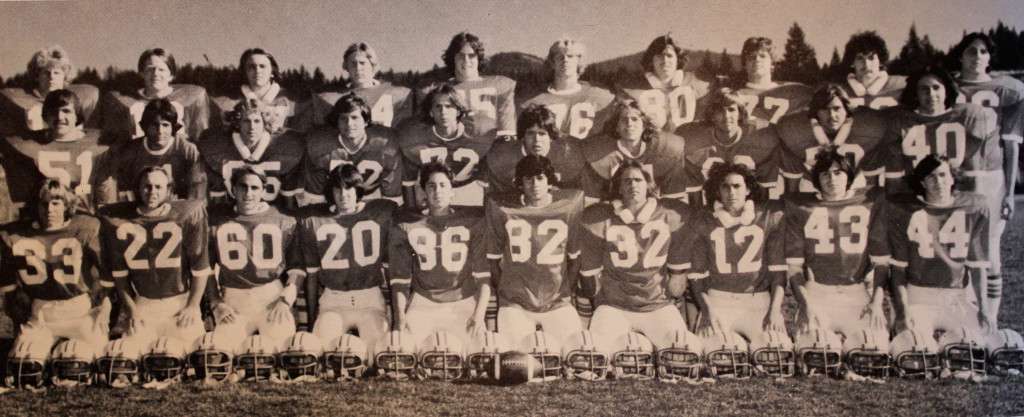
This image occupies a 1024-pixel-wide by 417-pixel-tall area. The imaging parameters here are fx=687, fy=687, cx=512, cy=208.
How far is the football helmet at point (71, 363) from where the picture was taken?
2395mm

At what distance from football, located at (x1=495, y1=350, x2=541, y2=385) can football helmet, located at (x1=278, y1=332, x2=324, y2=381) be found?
631mm

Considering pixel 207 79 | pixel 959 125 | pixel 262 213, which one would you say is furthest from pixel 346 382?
pixel 959 125

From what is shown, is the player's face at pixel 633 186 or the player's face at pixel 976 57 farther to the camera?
the player's face at pixel 976 57

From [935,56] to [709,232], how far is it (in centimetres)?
104

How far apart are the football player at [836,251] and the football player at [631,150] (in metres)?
0.45

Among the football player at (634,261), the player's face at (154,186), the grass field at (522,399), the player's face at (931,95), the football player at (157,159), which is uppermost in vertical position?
the player's face at (931,95)

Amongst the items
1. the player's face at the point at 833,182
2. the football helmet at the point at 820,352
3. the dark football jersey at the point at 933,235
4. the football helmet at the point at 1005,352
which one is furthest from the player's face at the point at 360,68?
the football helmet at the point at 1005,352

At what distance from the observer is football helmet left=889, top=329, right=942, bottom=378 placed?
95.3 inches

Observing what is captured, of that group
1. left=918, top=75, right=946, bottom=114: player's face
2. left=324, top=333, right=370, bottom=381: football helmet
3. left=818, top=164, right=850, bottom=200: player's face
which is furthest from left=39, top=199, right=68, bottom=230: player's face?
left=918, top=75, right=946, bottom=114: player's face

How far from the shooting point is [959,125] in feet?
8.08

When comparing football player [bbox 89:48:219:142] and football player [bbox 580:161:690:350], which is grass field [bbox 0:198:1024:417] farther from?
football player [bbox 89:48:219:142]

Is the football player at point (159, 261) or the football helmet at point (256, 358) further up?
the football player at point (159, 261)

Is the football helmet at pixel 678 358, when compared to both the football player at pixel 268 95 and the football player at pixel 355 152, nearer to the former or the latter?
the football player at pixel 355 152

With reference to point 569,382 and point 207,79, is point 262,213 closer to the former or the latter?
point 207,79
